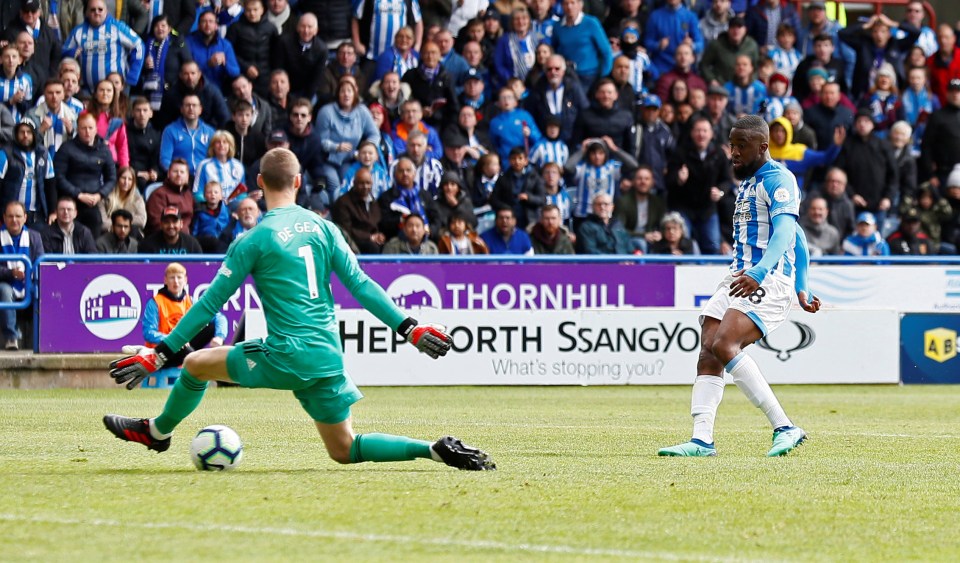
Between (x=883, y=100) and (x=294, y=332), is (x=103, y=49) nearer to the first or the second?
(x=883, y=100)

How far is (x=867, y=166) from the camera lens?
Answer: 71.1 feet

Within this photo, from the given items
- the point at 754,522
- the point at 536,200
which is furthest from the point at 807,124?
the point at 754,522

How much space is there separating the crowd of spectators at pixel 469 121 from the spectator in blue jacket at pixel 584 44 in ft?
0.10

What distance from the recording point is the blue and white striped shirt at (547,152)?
2058 cm

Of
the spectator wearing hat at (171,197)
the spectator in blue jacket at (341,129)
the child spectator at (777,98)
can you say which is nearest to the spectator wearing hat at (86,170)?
the spectator wearing hat at (171,197)

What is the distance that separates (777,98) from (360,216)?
21.8ft

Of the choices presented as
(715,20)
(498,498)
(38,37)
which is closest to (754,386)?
(498,498)

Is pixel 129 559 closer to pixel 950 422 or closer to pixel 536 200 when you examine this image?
pixel 950 422

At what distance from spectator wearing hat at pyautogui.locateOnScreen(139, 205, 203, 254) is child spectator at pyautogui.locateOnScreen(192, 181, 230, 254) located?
0.23 m

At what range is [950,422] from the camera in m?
13.0

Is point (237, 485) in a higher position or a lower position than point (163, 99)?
lower

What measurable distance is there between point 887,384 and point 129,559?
15.0 metres

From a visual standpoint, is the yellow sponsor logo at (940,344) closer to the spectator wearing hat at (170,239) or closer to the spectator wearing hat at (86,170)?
the spectator wearing hat at (170,239)

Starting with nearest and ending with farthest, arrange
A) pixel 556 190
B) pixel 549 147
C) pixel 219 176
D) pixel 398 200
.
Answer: pixel 219 176, pixel 398 200, pixel 556 190, pixel 549 147
